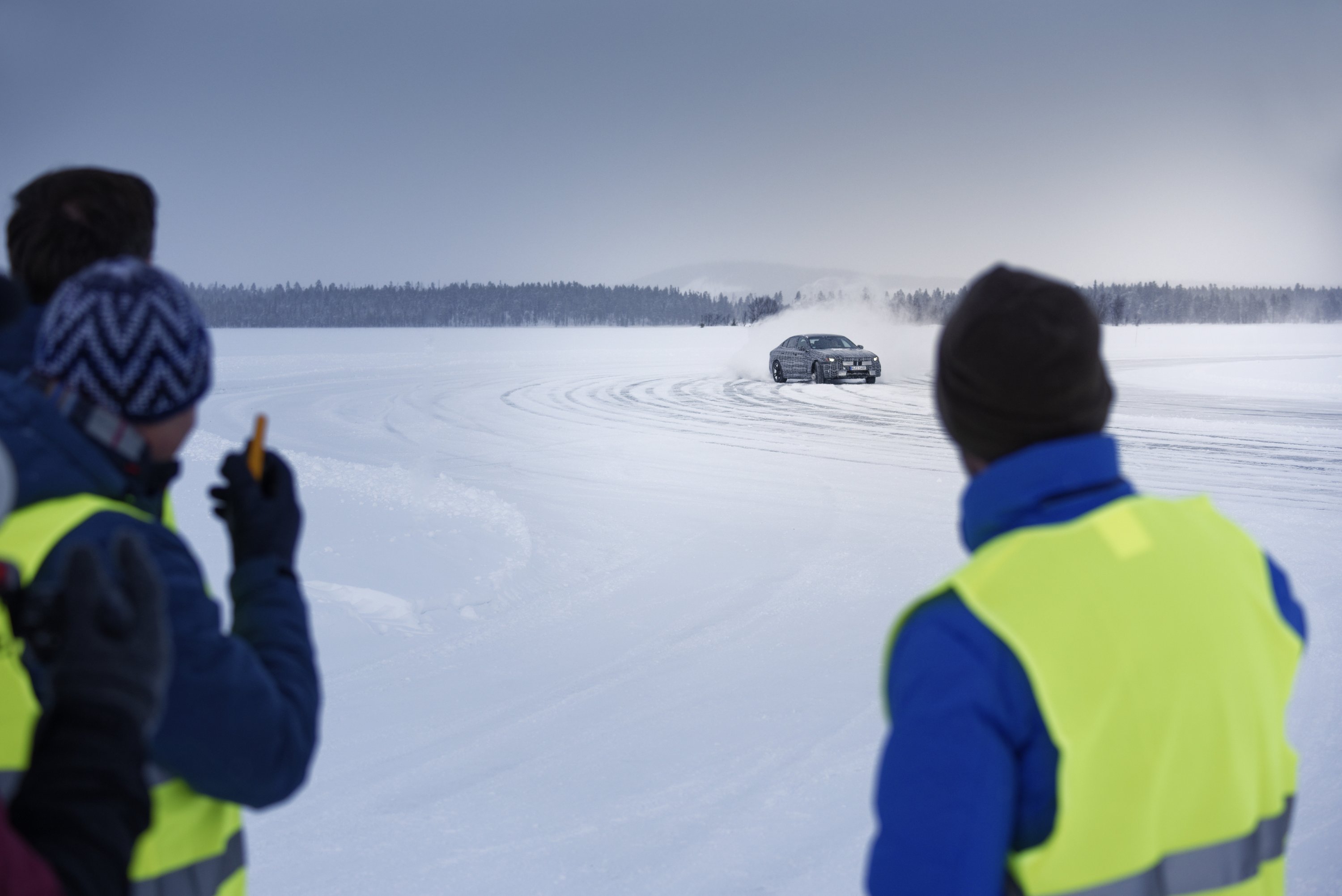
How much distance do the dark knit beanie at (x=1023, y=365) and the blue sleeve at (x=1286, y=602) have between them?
39 centimetres

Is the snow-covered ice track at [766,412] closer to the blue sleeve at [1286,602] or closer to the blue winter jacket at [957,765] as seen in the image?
the blue sleeve at [1286,602]

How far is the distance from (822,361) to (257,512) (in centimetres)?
2223

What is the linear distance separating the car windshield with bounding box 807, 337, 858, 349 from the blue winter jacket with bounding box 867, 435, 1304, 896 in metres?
23.3

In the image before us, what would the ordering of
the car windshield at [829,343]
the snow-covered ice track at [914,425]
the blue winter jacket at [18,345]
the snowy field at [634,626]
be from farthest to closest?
1. the car windshield at [829,343]
2. the snow-covered ice track at [914,425]
3. the snowy field at [634,626]
4. the blue winter jacket at [18,345]

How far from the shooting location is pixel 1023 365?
55.9 inches

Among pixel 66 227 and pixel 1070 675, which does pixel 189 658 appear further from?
pixel 1070 675

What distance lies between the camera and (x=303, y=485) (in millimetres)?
9461

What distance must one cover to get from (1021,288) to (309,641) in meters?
1.44

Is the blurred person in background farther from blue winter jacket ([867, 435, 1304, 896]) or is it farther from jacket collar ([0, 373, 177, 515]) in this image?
blue winter jacket ([867, 435, 1304, 896])

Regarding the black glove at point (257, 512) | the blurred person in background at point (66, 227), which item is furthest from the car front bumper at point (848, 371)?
the black glove at point (257, 512)

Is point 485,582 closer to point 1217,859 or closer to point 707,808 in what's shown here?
point 707,808

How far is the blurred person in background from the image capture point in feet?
6.46

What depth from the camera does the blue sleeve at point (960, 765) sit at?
49.6 inches

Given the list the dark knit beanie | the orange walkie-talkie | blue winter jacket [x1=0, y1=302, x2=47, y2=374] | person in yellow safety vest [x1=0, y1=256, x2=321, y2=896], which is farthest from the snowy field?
the dark knit beanie
